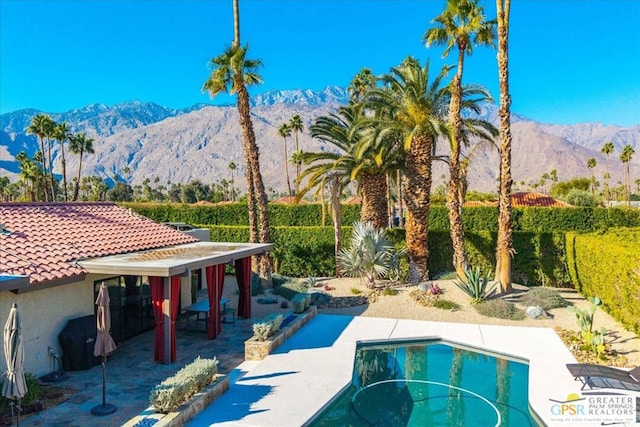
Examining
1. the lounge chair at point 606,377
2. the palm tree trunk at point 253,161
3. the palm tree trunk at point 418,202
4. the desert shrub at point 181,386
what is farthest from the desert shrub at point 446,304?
the desert shrub at point 181,386

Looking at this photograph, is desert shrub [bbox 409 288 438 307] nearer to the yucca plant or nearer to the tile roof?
the yucca plant

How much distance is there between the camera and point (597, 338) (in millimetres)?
13039

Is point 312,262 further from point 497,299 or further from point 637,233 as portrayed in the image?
point 637,233

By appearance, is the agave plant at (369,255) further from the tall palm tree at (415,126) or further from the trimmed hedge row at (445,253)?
the trimmed hedge row at (445,253)

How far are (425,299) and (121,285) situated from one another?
1158 centimetres

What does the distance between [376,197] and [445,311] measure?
7.48 metres

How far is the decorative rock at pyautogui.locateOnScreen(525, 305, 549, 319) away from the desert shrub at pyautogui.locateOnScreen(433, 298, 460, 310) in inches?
101

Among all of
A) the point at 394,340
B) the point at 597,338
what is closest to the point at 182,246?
the point at 394,340

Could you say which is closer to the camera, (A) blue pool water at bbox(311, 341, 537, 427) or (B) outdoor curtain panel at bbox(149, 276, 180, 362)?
(A) blue pool water at bbox(311, 341, 537, 427)

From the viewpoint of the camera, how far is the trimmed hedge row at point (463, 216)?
29.8m

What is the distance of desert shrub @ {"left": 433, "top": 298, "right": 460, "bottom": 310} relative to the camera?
60.2 ft

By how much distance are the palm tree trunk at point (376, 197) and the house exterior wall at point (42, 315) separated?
14.5m

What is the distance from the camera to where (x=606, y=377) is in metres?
9.82

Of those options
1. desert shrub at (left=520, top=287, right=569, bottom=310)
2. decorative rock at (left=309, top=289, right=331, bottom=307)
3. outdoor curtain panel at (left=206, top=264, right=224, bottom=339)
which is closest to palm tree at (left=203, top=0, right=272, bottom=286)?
decorative rock at (left=309, top=289, right=331, bottom=307)
